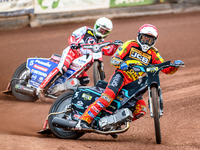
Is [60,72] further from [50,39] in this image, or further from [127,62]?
[50,39]

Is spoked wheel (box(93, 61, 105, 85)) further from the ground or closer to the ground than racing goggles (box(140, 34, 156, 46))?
closer to the ground

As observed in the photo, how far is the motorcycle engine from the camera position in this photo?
19.4 feet

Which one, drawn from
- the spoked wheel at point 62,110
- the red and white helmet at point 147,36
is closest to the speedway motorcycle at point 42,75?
the spoked wheel at point 62,110

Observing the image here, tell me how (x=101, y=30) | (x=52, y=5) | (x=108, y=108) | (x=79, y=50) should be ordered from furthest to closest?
1. (x=52, y=5)
2. (x=79, y=50)
3. (x=101, y=30)
4. (x=108, y=108)

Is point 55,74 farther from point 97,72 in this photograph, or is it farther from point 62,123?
point 62,123

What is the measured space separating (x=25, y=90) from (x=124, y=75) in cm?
330

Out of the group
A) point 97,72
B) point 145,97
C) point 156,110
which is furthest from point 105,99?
point 145,97

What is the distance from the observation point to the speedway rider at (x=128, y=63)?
19.8 ft

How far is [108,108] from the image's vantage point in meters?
6.30

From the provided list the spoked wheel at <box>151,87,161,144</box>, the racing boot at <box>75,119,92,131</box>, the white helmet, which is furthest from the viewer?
the white helmet

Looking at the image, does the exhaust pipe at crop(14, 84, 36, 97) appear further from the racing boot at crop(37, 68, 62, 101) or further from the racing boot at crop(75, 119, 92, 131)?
the racing boot at crop(75, 119, 92, 131)

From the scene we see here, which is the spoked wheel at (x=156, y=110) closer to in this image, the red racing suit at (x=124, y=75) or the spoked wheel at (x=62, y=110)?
the red racing suit at (x=124, y=75)

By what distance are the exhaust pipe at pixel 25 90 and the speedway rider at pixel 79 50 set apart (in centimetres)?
15

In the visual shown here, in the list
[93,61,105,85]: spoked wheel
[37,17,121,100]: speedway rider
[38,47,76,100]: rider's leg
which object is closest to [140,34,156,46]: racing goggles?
[37,17,121,100]: speedway rider
